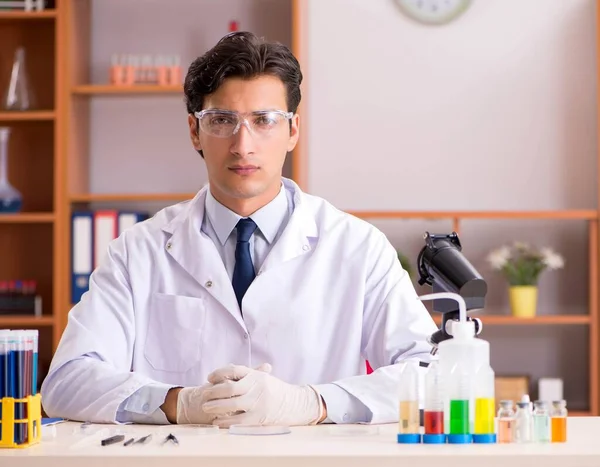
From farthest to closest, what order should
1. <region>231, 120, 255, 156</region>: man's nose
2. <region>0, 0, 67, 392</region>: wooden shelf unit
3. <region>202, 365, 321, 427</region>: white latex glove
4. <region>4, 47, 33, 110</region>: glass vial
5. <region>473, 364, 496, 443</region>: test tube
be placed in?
<region>0, 0, 67, 392</region>: wooden shelf unit → <region>4, 47, 33, 110</region>: glass vial → <region>231, 120, 255, 156</region>: man's nose → <region>202, 365, 321, 427</region>: white latex glove → <region>473, 364, 496, 443</region>: test tube

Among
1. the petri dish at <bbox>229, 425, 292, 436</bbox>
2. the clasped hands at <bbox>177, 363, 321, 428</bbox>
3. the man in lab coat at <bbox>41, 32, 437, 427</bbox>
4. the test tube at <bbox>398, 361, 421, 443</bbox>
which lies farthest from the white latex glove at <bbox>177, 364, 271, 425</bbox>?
the test tube at <bbox>398, 361, 421, 443</bbox>

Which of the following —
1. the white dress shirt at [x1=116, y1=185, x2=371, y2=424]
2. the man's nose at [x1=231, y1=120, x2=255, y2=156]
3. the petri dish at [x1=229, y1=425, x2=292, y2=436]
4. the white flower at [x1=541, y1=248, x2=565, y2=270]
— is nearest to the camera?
the petri dish at [x1=229, y1=425, x2=292, y2=436]

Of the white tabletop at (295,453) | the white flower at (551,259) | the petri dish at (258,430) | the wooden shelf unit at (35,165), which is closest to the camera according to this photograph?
the white tabletop at (295,453)

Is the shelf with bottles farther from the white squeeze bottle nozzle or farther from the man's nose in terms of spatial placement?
the white squeeze bottle nozzle

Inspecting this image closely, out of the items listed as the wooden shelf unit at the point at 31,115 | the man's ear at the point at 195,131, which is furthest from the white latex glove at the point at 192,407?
the wooden shelf unit at the point at 31,115

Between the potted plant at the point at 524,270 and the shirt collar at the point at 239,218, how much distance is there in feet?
5.71

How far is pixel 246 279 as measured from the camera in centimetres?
200

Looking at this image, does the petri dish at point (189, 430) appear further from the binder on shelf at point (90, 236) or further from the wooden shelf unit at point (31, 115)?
the wooden shelf unit at point (31, 115)

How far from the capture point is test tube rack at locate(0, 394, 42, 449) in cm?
131

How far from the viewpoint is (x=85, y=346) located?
184 centimetres

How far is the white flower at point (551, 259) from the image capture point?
11.8 ft

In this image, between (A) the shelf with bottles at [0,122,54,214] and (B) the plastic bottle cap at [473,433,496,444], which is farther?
(A) the shelf with bottles at [0,122,54,214]

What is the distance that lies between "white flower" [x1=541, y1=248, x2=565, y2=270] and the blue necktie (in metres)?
1.84

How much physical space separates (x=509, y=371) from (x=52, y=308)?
184 centimetres
